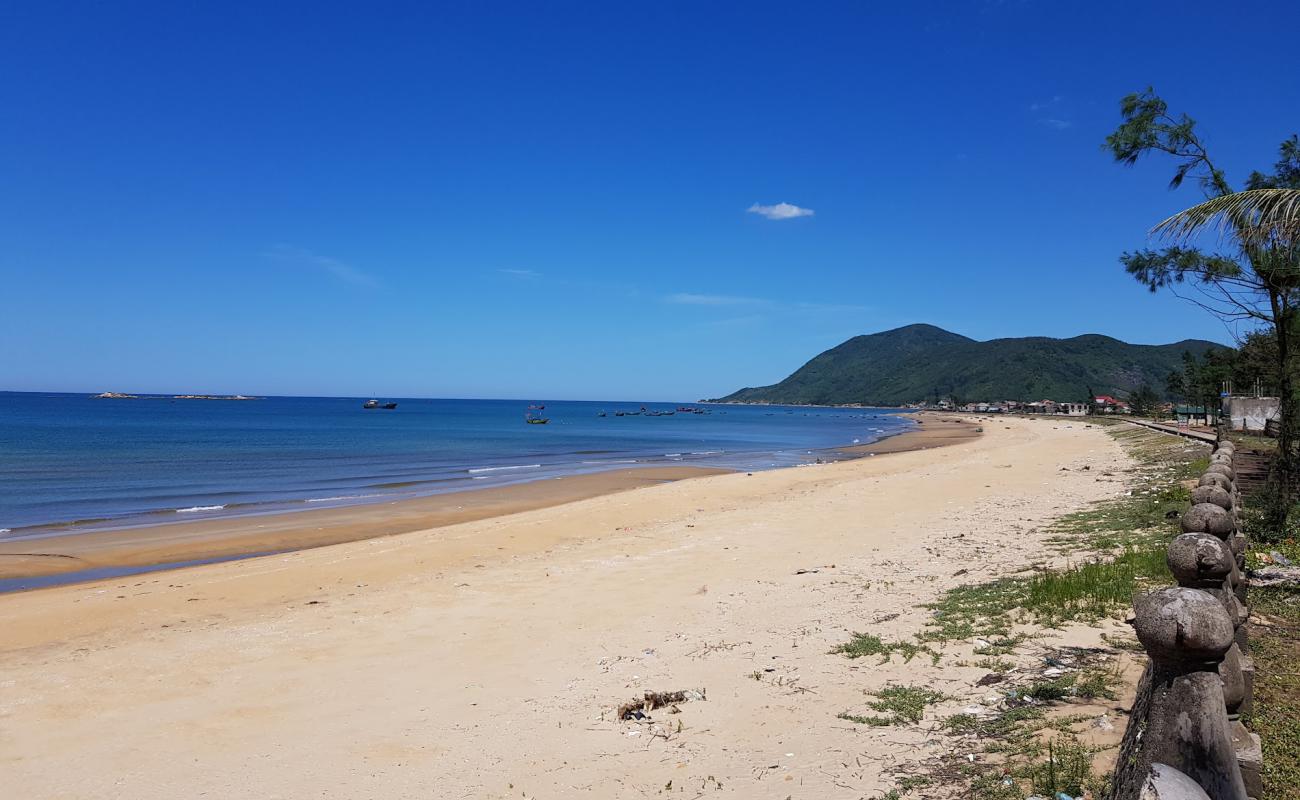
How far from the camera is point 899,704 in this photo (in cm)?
518

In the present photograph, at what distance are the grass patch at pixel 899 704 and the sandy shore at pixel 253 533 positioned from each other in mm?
14935

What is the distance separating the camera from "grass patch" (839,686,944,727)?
4.94 meters

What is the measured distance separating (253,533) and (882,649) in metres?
17.3

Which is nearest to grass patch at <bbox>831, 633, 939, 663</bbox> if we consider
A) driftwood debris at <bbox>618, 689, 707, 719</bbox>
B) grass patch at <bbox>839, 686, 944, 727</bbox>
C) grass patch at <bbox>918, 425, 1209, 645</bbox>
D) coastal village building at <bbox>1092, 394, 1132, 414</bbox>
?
grass patch at <bbox>918, 425, 1209, 645</bbox>

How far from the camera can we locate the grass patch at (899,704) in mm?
4938

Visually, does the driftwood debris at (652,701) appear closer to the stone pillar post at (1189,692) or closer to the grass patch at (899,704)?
the grass patch at (899,704)

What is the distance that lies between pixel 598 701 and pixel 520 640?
7.63 feet

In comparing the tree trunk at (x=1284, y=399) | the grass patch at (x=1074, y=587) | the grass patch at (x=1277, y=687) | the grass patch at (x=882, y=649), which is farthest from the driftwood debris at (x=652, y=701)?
the tree trunk at (x=1284, y=399)

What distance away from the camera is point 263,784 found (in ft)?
17.3

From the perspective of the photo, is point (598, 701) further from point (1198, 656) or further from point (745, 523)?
point (745, 523)

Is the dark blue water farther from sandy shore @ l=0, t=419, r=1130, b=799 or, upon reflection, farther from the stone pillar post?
the stone pillar post

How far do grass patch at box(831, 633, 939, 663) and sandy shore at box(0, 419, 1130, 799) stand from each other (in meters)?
0.16

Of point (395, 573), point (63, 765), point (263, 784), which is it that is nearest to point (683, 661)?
point (263, 784)

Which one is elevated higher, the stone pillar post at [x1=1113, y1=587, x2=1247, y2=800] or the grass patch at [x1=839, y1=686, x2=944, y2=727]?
the stone pillar post at [x1=1113, y1=587, x2=1247, y2=800]
